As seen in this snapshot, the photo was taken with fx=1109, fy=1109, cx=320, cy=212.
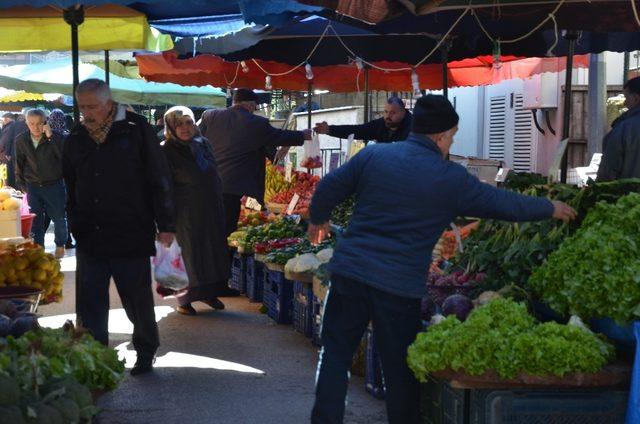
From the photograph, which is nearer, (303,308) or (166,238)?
(166,238)

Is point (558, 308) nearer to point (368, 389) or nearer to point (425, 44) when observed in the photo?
point (368, 389)

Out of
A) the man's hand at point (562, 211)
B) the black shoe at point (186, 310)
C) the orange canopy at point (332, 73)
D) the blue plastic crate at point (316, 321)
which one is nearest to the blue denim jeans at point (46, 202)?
the orange canopy at point (332, 73)

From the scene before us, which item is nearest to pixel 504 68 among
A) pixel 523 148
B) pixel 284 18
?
pixel 523 148

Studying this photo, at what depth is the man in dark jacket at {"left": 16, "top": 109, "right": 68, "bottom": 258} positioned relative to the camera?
49.5 ft

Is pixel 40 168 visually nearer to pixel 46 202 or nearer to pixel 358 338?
pixel 46 202

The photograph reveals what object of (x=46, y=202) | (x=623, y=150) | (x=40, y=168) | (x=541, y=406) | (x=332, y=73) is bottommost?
(x=46, y=202)

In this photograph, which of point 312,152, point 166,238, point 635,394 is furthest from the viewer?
point 312,152

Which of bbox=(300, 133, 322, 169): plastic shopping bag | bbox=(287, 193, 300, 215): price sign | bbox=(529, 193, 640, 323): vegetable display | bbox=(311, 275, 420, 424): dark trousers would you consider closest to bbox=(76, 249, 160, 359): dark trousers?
bbox=(311, 275, 420, 424): dark trousers

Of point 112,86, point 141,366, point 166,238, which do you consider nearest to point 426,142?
point 166,238

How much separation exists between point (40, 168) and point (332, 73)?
169 inches

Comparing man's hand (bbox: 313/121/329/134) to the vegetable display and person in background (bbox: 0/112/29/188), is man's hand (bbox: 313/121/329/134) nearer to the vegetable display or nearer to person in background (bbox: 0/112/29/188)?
the vegetable display

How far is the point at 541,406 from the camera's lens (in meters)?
4.83

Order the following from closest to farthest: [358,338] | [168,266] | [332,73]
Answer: [358,338], [168,266], [332,73]

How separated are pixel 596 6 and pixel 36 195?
922 cm
